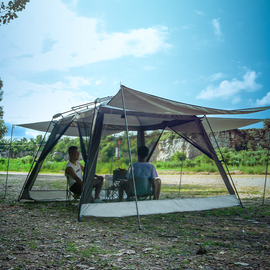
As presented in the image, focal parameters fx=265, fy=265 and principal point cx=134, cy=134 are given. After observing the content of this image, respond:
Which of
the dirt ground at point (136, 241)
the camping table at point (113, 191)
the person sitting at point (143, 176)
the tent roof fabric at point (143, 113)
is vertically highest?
the tent roof fabric at point (143, 113)

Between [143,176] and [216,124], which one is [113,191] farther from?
[216,124]

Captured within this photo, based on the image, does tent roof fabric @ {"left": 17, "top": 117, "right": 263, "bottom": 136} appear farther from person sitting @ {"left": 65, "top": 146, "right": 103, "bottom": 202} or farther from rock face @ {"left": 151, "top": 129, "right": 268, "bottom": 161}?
person sitting @ {"left": 65, "top": 146, "right": 103, "bottom": 202}

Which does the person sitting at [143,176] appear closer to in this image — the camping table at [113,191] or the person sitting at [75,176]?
the camping table at [113,191]

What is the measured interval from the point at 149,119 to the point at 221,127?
2.10 meters

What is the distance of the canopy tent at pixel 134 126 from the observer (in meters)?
4.29

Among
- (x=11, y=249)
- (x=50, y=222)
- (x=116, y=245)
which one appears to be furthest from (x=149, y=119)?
(x=11, y=249)

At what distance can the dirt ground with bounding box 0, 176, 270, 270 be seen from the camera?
2420 mm

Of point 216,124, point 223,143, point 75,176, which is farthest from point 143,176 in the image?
point 223,143

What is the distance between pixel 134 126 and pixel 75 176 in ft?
5.72

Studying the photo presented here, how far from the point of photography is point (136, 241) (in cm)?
310

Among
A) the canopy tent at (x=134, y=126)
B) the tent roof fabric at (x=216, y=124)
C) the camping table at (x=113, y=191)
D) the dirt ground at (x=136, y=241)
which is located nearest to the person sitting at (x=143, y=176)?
the camping table at (x=113, y=191)

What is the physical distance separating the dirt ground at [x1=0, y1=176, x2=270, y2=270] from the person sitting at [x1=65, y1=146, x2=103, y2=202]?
603mm

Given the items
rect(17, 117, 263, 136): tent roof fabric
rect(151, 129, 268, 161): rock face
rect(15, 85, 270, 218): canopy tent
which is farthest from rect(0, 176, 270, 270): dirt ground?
rect(17, 117, 263, 136): tent roof fabric

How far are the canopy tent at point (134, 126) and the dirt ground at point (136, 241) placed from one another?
8.7 inches
